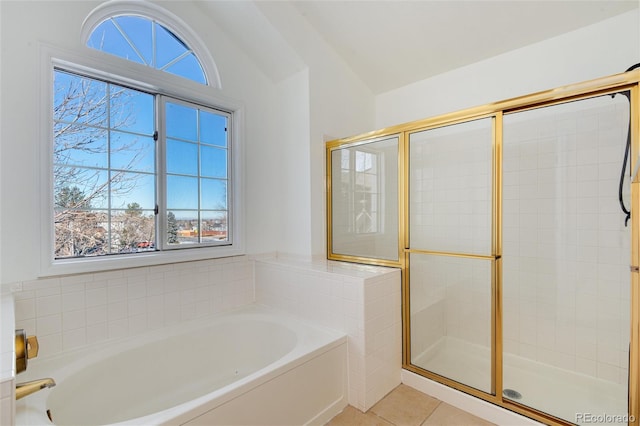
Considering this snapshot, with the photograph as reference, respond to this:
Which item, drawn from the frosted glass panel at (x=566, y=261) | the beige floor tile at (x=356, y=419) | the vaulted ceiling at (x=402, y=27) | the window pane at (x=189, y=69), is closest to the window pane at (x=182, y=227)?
the window pane at (x=189, y=69)

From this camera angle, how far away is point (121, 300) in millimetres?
1946

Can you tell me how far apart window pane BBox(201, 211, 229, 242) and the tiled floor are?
1.58 metres

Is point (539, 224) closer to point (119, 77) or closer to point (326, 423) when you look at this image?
point (326, 423)

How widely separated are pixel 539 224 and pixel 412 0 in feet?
5.87

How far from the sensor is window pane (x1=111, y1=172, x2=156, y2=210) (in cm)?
205

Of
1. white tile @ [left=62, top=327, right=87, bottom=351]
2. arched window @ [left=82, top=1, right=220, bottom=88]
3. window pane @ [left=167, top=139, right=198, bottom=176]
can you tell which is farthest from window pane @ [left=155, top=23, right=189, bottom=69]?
white tile @ [left=62, top=327, right=87, bottom=351]

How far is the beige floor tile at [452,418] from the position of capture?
176 centimetres

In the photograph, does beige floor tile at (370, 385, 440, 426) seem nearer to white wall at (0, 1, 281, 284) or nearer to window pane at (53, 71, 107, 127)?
white wall at (0, 1, 281, 284)

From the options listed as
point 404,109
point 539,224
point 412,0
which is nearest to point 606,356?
point 539,224

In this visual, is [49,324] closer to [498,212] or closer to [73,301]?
[73,301]

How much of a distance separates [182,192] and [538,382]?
9.12ft

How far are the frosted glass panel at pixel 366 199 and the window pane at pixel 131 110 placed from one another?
146cm

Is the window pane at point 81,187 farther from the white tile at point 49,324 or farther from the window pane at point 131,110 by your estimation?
the white tile at point 49,324

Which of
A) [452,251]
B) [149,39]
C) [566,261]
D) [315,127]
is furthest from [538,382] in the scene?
[149,39]
